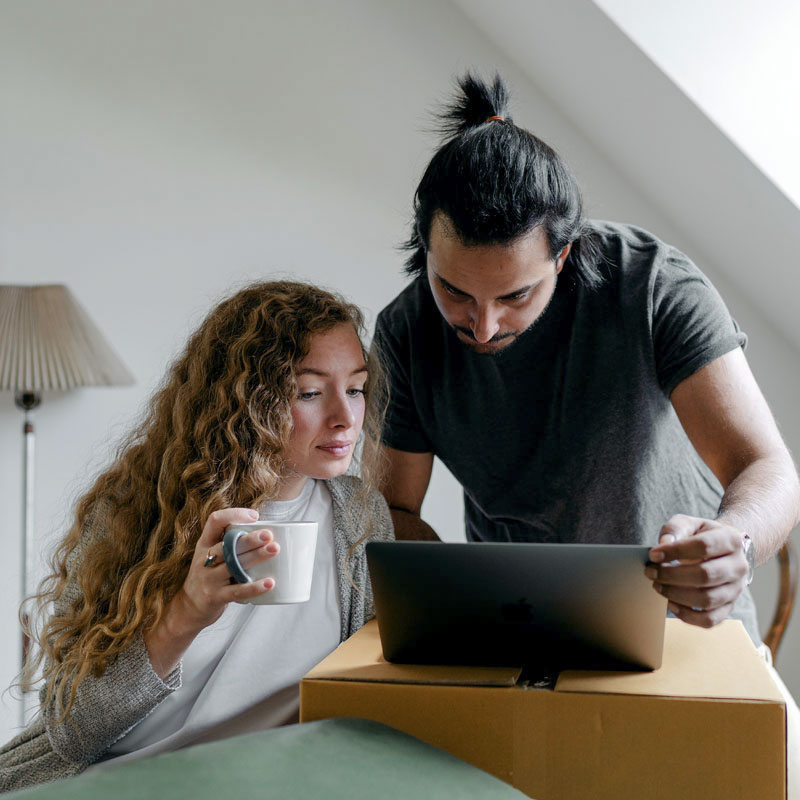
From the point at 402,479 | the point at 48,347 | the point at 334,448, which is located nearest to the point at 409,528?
the point at 402,479

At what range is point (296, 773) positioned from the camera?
0.52m

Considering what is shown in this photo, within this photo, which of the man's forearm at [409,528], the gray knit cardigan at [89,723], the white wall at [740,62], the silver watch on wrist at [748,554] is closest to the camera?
the silver watch on wrist at [748,554]

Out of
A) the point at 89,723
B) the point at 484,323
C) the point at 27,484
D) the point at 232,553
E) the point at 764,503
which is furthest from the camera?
the point at 27,484

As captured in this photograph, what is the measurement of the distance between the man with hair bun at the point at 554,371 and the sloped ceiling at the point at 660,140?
516 millimetres

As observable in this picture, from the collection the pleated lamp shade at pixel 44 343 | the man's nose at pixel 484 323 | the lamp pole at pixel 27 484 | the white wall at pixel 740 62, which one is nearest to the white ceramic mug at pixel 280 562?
the man's nose at pixel 484 323

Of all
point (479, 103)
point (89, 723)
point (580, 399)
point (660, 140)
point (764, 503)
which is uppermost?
point (660, 140)

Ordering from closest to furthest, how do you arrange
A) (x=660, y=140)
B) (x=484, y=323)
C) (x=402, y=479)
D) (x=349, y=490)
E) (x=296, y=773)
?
(x=296, y=773) → (x=484, y=323) → (x=349, y=490) → (x=402, y=479) → (x=660, y=140)

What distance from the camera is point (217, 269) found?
2.29 metres

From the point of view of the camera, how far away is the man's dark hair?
3.39 feet

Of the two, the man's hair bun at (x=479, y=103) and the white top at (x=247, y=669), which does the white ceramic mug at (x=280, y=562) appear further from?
the man's hair bun at (x=479, y=103)

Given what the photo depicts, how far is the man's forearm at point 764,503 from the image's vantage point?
0.96m

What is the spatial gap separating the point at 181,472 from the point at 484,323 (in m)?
0.41

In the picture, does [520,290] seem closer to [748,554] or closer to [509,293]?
[509,293]

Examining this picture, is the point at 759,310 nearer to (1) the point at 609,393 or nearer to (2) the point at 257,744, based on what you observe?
(1) the point at 609,393
